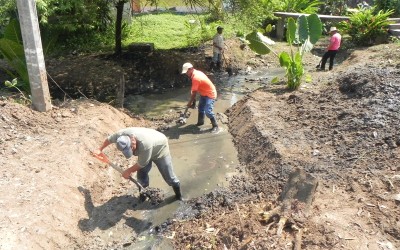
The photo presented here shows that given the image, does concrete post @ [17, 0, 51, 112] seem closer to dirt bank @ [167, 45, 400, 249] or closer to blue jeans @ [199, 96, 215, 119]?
blue jeans @ [199, 96, 215, 119]

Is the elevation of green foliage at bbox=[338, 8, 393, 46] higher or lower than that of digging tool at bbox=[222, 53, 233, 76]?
higher

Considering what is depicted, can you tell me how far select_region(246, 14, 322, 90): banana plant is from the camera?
11.1m

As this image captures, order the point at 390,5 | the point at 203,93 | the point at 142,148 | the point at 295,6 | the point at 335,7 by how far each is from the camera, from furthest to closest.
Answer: the point at 335,7, the point at 295,6, the point at 390,5, the point at 203,93, the point at 142,148

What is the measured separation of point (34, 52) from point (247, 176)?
16.8 ft

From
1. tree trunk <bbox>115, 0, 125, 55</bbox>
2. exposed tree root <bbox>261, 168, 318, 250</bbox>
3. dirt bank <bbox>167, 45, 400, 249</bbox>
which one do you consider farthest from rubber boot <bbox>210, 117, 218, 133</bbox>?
tree trunk <bbox>115, 0, 125, 55</bbox>

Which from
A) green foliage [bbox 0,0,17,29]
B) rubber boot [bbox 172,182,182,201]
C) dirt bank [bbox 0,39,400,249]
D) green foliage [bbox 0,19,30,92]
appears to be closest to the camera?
dirt bank [bbox 0,39,400,249]

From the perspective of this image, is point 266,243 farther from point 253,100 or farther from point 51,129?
point 253,100

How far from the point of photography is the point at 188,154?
349 inches

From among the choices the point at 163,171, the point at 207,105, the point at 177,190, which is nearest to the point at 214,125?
the point at 207,105

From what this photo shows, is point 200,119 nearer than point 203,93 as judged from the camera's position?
No

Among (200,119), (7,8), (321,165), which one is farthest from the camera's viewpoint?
(200,119)

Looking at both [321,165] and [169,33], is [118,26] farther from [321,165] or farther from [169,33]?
[321,165]

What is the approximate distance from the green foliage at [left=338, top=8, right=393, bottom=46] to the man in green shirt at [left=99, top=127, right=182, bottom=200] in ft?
41.6

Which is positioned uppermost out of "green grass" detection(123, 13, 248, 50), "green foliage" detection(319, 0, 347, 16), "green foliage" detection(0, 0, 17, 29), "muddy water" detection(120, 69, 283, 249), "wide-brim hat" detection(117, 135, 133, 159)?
"green foliage" detection(0, 0, 17, 29)
